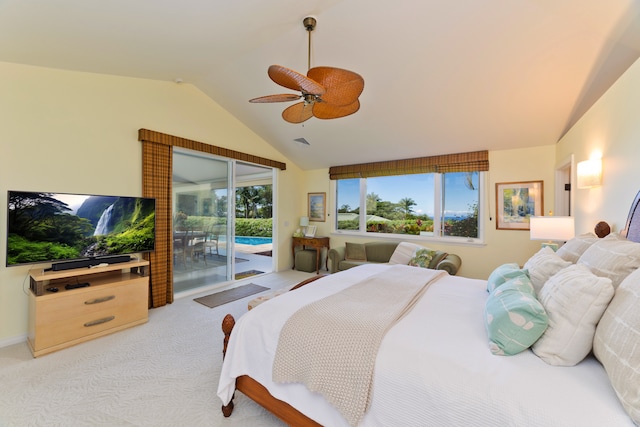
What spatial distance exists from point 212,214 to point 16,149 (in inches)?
87.0

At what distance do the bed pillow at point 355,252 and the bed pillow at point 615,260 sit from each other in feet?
11.8

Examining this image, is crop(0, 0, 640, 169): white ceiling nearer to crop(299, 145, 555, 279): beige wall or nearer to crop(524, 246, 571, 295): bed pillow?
crop(299, 145, 555, 279): beige wall

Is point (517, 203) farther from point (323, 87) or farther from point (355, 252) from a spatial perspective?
point (323, 87)

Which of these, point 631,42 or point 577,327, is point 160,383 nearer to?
point 577,327

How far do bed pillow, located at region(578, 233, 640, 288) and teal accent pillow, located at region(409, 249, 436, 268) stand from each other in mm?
2532

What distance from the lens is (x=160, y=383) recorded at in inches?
77.7

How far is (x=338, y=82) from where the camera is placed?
1.81m

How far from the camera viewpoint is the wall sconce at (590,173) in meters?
2.31

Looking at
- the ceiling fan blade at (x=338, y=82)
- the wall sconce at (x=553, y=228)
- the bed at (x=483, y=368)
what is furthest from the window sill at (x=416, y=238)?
the ceiling fan blade at (x=338, y=82)

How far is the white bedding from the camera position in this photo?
0.90 m

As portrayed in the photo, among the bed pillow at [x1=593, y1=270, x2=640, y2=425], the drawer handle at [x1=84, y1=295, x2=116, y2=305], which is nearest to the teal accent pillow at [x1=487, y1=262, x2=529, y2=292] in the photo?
the bed pillow at [x1=593, y1=270, x2=640, y2=425]

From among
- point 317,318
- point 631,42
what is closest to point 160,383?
point 317,318

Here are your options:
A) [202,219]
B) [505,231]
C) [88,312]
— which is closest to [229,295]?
[202,219]

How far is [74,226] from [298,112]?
8.34 feet
